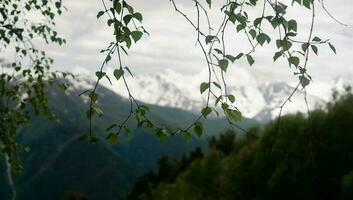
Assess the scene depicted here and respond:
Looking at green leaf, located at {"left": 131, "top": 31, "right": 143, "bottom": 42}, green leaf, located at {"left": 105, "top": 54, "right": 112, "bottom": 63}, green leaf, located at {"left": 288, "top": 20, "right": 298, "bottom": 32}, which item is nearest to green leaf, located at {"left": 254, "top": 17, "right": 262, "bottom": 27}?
green leaf, located at {"left": 288, "top": 20, "right": 298, "bottom": 32}

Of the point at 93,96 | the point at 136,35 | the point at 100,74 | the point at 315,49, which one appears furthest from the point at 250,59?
the point at 93,96

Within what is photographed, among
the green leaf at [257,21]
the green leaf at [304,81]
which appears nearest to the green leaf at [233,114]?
the green leaf at [304,81]

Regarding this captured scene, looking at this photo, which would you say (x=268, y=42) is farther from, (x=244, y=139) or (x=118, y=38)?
(x=244, y=139)

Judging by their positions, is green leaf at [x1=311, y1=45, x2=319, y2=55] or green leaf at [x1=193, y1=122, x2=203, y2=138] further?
green leaf at [x1=193, y1=122, x2=203, y2=138]

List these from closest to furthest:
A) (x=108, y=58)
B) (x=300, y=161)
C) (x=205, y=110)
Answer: (x=108, y=58)
(x=205, y=110)
(x=300, y=161)

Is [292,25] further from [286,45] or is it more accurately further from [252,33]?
[252,33]

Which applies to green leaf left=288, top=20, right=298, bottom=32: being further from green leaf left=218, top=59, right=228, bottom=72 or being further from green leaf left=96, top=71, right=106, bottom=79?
green leaf left=96, top=71, right=106, bottom=79

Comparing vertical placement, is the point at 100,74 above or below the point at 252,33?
below

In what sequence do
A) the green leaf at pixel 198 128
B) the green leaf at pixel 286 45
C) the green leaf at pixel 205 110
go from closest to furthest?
the green leaf at pixel 286 45, the green leaf at pixel 205 110, the green leaf at pixel 198 128

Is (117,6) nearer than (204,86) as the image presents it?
Yes

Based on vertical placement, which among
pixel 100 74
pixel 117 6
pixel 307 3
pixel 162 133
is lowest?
pixel 162 133

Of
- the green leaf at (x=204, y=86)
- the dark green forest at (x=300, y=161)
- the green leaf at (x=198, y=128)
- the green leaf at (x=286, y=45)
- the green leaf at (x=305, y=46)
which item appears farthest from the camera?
the dark green forest at (x=300, y=161)

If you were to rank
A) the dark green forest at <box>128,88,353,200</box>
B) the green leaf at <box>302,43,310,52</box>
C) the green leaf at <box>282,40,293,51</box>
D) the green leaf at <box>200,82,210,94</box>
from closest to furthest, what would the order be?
the green leaf at <box>302,43,310,52</box>, the green leaf at <box>282,40,293,51</box>, the green leaf at <box>200,82,210,94</box>, the dark green forest at <box>128,88,353,200</box>

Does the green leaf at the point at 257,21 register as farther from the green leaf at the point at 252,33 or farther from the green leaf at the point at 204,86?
the green leaf at the point at 204,86
